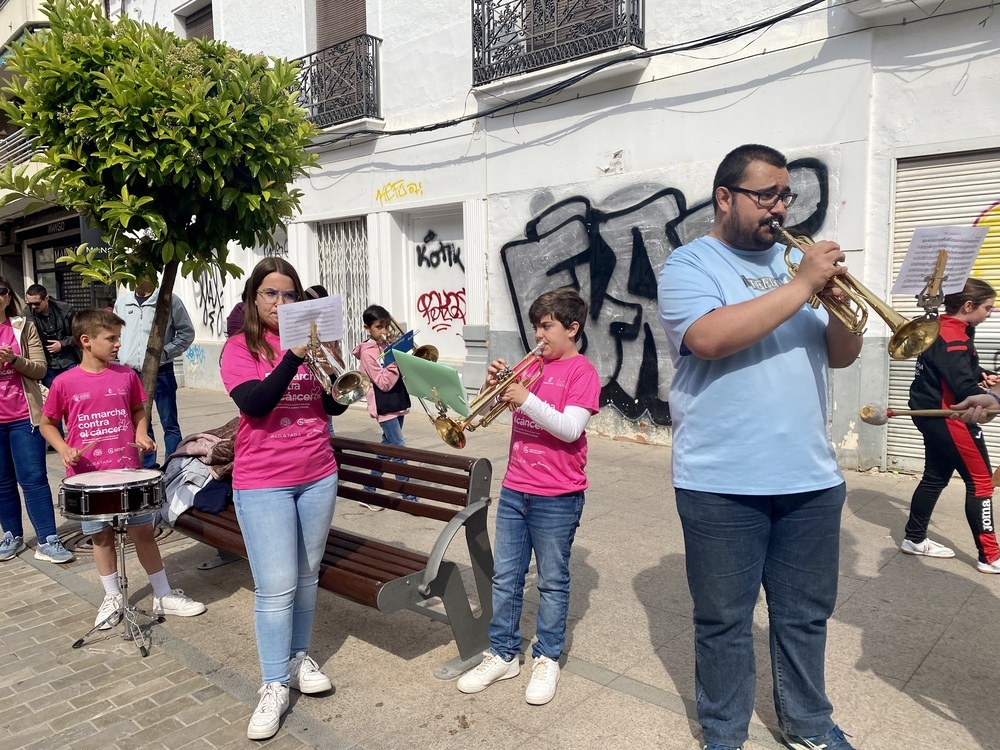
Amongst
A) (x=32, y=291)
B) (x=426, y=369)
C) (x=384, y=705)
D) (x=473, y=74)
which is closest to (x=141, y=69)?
(x=426, y=369)

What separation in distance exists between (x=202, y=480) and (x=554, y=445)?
7.94 ft

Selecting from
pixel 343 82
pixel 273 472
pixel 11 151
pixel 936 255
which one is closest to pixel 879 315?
pixel 936 255

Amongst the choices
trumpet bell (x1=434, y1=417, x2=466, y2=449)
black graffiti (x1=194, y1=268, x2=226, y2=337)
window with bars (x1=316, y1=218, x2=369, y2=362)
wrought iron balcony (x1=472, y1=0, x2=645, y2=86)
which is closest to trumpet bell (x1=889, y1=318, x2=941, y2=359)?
trumpet bell (x1=434, y1=417, x2=466, y2=449)

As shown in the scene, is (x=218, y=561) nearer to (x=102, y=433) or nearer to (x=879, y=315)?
(x=102, y=433)

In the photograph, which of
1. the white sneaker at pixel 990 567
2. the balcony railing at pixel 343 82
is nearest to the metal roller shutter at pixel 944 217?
the white sneaker at pixel 990 567

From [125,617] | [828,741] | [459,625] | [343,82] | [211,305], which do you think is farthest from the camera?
[211,305]

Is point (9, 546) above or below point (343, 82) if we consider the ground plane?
below

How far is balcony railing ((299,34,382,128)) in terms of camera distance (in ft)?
36.4

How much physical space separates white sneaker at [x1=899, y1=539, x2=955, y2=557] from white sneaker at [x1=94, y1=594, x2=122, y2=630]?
184 inches

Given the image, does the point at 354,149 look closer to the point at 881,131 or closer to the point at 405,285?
the point at 405,285

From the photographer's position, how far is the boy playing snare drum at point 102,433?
3.99 meters

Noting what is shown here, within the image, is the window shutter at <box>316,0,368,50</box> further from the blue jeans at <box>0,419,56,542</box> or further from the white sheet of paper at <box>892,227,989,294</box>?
the white sheet of paper at <box>892,227,989,294</box>

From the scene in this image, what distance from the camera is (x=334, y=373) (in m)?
2.97

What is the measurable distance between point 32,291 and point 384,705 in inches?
255
